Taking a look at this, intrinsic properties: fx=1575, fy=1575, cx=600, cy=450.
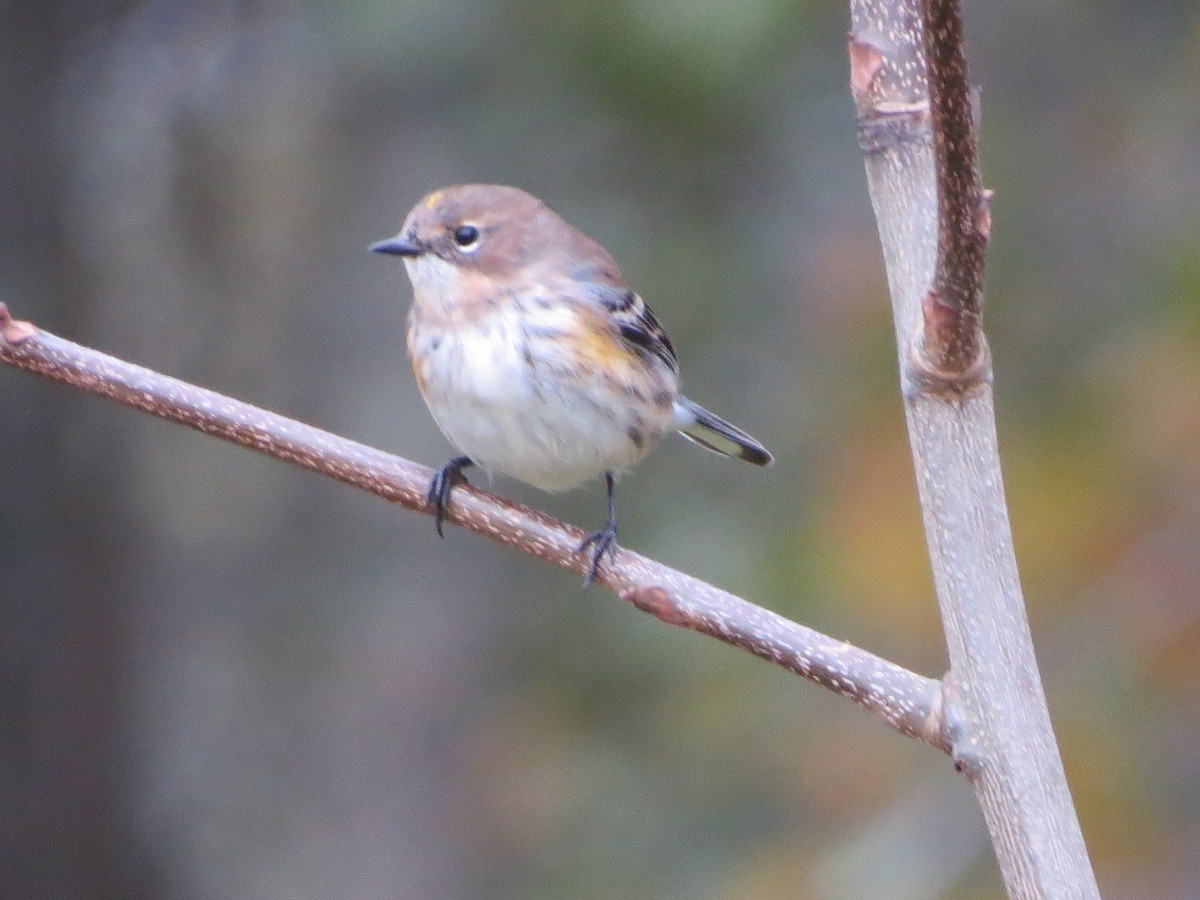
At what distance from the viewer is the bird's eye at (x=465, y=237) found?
3.81 m

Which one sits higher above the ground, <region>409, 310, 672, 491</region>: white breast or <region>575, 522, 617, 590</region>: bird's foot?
<region>409, 310, 672, 491</region>: white breast

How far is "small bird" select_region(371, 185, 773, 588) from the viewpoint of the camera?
11.5 feet

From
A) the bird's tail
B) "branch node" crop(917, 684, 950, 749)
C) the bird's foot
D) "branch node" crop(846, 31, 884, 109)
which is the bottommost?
"branch node" crop(917, 684, 950, 749)

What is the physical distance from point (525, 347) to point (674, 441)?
2.26m

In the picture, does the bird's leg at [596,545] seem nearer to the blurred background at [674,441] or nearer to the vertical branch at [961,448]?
the vertical branch at [961,448]

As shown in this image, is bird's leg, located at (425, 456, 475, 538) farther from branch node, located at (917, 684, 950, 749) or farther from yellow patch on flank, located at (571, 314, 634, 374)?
branch node, located at (917, 684, 950, 749)

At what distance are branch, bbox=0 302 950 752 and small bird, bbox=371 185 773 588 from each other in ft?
2.71

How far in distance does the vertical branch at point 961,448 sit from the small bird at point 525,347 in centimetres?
163

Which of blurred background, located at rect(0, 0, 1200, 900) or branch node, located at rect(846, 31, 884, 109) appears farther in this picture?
blurred background, located at rect(0, 0, 1200, 900)

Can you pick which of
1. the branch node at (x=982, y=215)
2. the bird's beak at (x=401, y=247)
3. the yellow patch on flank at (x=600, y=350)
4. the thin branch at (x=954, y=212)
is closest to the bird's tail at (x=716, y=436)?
the yellow patch on flank at (x=600, y=350)

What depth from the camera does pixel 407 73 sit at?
5129 mm

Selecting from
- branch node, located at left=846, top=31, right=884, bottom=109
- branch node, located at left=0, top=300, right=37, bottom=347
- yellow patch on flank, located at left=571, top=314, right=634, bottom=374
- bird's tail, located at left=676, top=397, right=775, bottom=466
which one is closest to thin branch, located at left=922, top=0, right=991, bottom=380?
branch node, located at left=846, top=31, right=884, bottom=109

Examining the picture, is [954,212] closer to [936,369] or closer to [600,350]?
[936,369]

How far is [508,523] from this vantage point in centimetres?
247
